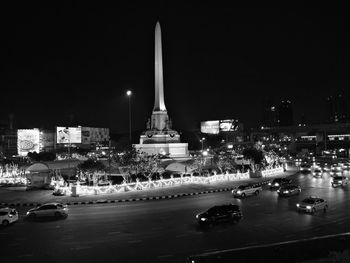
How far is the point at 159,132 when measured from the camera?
180 ft

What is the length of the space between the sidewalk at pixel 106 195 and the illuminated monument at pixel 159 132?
2084cm

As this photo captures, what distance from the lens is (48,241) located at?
15.1m

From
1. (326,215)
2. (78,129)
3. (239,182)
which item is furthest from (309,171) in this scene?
(78,129)

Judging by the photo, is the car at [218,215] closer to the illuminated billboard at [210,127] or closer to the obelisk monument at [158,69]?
the obelisk monument at [158,69]

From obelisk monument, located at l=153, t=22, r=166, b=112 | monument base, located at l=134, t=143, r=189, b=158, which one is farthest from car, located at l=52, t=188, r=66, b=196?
obelisk monument, located at l=153, t=22, r=166, b=112

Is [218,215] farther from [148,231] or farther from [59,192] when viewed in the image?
[59,192]

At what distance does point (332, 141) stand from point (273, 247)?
134m

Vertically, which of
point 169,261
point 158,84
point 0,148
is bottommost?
point 169,261

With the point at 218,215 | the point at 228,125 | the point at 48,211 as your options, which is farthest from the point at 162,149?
the point at 228,125

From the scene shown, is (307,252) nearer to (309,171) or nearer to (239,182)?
(239,182)

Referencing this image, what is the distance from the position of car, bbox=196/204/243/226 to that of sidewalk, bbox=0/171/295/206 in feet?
29.1

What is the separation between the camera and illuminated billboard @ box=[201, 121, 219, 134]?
13375cm

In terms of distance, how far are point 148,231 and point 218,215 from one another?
3.26 m

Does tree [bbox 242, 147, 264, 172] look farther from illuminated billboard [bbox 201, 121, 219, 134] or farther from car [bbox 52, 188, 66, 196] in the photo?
illuminated billboard [bbox 201, 121, 219, 134]
